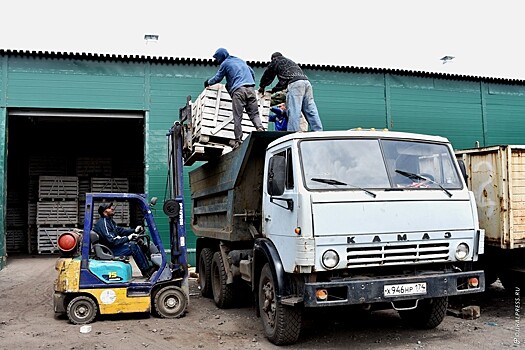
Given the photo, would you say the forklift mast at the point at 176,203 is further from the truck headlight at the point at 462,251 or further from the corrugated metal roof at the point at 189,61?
the corrugated metal roof at the point at 189,61

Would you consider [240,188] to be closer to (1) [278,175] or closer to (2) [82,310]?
(1) [278,175]

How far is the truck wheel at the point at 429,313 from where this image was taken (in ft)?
21.1

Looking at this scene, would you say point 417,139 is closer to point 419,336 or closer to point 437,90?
point 419,336

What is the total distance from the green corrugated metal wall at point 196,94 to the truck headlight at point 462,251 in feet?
30.0

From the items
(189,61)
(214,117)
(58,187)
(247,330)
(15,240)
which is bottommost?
(247,330)

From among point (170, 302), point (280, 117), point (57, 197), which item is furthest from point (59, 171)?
point (170, 302)

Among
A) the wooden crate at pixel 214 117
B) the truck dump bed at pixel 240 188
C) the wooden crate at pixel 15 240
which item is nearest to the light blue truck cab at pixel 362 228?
the truck dump bed at pixel 240 188

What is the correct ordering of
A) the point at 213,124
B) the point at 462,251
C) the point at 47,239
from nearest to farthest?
1. the point at 462,251
2. the point at 213,124
3. the point at 47,239

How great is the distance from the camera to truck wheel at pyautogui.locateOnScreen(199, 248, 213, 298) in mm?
9523

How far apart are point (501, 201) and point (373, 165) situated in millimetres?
2566

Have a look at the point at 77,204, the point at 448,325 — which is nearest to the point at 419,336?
the point at 448,325

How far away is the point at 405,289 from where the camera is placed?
550cm

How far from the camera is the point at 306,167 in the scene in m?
5.74

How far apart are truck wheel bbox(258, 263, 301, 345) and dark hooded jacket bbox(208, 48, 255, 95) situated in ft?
10.6
